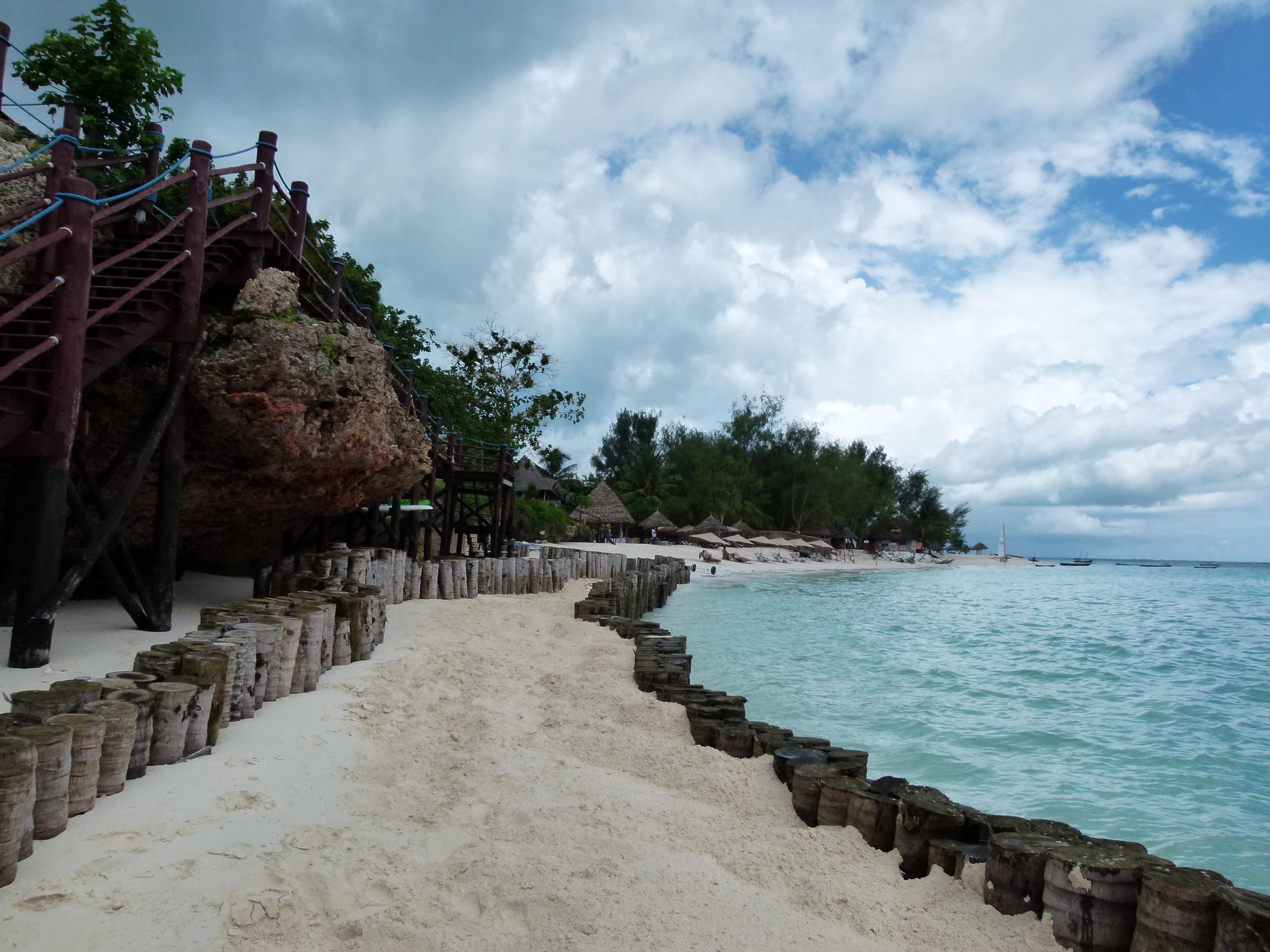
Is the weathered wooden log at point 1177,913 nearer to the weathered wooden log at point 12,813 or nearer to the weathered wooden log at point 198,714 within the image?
the weathered wooden log at point 12,813

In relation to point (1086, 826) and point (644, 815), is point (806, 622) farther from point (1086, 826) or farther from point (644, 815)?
point (644, 815)

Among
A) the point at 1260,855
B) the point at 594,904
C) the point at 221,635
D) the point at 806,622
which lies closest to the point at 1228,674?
the point at 806,622

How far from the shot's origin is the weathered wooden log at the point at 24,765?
2967 mm

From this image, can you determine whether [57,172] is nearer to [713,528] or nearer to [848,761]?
[848,761]

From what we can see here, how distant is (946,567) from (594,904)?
8772cm

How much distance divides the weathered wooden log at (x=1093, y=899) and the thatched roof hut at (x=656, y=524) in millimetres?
53931

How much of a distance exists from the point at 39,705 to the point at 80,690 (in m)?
0.22

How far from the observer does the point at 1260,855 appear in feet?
22.0

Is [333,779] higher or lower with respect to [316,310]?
lower

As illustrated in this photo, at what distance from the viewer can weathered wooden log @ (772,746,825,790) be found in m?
5.33

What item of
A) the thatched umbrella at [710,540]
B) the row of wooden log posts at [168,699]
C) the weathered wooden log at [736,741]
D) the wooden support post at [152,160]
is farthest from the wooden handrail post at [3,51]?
the thatched umbrella at [710,540]

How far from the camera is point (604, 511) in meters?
51.8

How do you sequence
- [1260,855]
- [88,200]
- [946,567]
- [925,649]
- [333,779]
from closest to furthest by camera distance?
[333,779], [88,200], [1260,855], [925,649], [946,567]

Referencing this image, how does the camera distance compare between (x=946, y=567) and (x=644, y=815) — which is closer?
(x=644, y=815)
